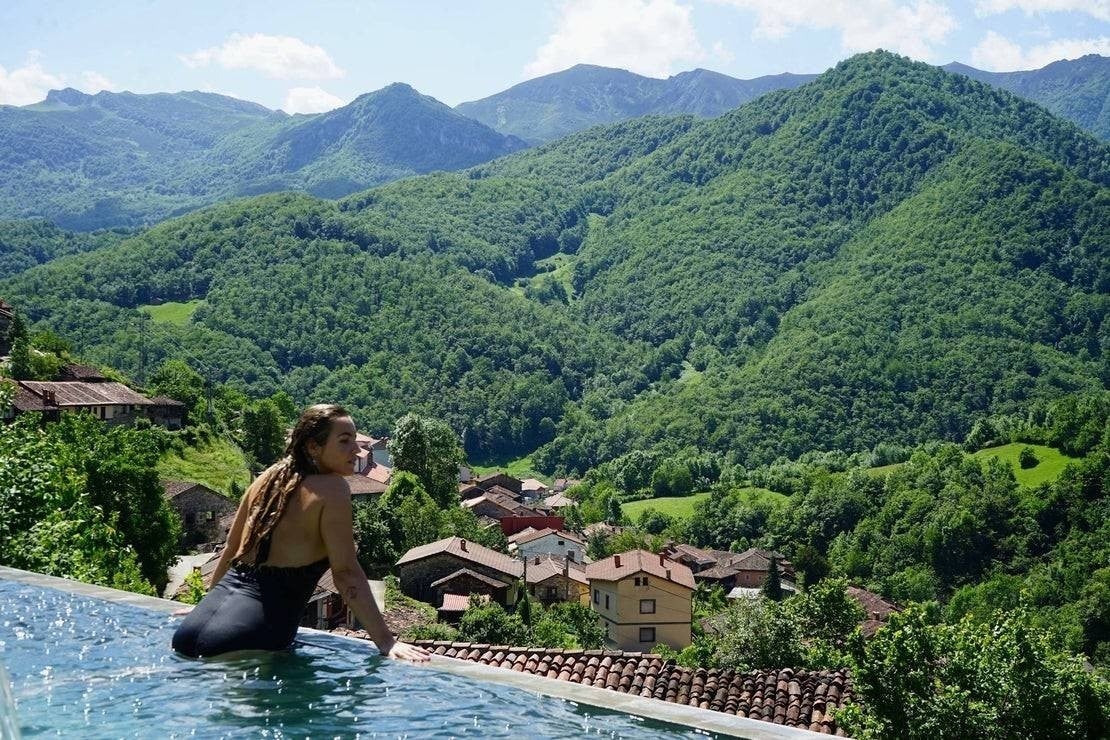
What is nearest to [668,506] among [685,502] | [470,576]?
[685,502]

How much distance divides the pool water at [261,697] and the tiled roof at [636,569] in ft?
143

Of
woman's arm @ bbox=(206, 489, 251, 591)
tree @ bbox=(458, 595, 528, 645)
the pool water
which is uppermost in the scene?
woman's arm @ bbox=(206, 489, 251, 591)

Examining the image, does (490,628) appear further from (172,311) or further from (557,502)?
(172,311)

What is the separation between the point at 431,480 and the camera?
68188mm

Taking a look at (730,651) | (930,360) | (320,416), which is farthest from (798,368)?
(320,416)

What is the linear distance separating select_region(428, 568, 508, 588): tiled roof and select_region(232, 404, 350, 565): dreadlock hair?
1509 inches

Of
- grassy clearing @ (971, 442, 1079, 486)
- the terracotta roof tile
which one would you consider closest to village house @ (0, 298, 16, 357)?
the terracotta roof tile

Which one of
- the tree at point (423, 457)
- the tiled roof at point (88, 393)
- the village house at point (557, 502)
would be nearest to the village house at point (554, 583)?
the tree at point (423, 457)

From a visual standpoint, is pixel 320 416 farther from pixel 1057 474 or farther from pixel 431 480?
pixel 1057 474

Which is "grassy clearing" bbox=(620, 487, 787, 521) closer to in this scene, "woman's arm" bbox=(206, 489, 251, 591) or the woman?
"woman's arm" bbox=(206, 489, 251, 591)

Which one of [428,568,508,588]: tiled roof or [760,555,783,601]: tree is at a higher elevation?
[428,568,508,588]: tiled roof

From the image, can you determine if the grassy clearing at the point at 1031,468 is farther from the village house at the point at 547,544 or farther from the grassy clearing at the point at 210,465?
the grassy clearing at the point at 210,465

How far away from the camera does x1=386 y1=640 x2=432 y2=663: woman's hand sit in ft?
21.3

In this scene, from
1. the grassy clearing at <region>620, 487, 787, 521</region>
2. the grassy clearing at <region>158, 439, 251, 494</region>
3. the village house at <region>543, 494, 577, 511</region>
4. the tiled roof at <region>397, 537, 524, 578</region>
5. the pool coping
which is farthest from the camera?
the grassy clearing at <region>620, 487, 787, 521</region>
